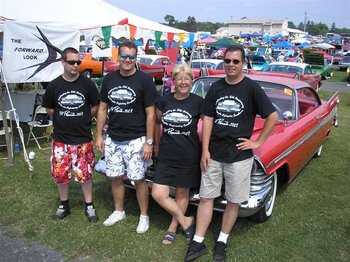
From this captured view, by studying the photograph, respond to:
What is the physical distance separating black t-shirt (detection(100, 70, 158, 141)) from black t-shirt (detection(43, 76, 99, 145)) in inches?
10.7

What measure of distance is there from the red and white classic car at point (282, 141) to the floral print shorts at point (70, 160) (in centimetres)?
66

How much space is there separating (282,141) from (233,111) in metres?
1.27

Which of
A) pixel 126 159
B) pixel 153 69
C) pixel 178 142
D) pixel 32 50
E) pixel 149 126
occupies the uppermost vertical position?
pixel 32 50

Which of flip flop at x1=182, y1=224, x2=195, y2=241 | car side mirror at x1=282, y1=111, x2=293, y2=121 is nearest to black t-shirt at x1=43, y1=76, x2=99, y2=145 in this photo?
flip flop at x1=182, y1=224, x2=195, y2=241

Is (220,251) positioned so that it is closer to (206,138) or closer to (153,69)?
(206,138)

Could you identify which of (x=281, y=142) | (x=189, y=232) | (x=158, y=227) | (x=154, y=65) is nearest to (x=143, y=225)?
(x=158, y=227)

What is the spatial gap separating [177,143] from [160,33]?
8.70 metres

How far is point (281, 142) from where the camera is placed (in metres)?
4.04

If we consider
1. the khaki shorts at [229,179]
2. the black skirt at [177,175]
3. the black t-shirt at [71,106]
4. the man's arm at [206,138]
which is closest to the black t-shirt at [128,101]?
the black t-shirt at [71,106]

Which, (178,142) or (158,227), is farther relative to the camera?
(158,227)

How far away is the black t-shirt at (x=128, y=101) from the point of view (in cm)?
339

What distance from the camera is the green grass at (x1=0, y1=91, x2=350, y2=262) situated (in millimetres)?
3418

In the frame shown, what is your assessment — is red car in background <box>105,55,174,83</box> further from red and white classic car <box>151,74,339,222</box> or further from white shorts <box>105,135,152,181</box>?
white shorts <box>105,135,152,181</box>

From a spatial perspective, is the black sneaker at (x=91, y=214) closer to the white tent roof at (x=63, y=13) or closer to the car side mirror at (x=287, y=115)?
the car side mirror at (x=287, y=115)
